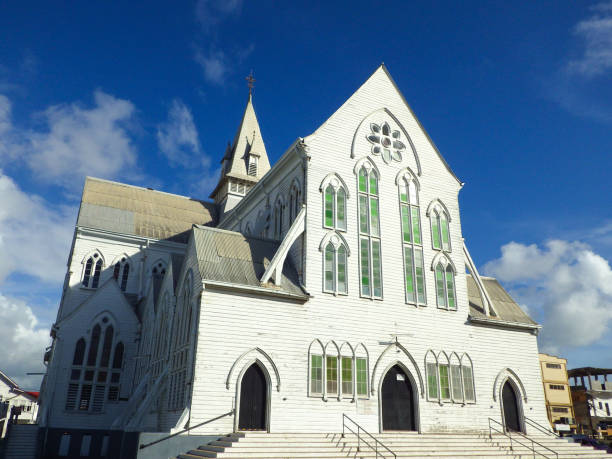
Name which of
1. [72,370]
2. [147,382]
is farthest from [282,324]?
[72,370]

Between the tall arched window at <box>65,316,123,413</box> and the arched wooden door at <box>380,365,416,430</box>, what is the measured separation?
17538 millimetres

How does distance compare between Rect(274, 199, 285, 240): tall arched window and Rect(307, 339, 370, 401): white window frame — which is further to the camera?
Rect(274, 199, 285, 240): tall arched window

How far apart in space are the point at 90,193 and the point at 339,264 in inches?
1088

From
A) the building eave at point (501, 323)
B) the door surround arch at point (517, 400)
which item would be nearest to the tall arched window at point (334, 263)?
the building eave at point (501, 323)

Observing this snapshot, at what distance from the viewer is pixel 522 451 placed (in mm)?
23688

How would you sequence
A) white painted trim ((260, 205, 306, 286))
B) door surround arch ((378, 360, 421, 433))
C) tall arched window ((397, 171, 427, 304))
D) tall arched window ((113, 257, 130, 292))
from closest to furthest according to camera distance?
white painted trim ((260, 205, 306, 286)) → door surround arch ((378, 360, 421, 433)) → tall arched window ((397, 171, 427, 304)) → tall arched window ((113, 257, 130, 292))

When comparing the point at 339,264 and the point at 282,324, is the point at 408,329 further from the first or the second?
the point at 282,324

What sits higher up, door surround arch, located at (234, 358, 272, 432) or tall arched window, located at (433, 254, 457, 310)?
tall arched window, located at (433, 254, 457, 310)

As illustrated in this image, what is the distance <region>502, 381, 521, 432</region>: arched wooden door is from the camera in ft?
88.5

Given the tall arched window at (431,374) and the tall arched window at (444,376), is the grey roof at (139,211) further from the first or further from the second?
the tall arched window at (444,376)

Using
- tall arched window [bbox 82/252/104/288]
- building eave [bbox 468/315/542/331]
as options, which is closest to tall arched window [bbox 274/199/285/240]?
building eave [bbox 468/315/542/331]

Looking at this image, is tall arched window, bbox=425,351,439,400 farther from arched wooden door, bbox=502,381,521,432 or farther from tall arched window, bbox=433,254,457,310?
arched wooden door, bbox=502,381,521,432

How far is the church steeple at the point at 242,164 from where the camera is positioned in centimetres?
5022

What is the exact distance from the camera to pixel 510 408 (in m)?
27.4
